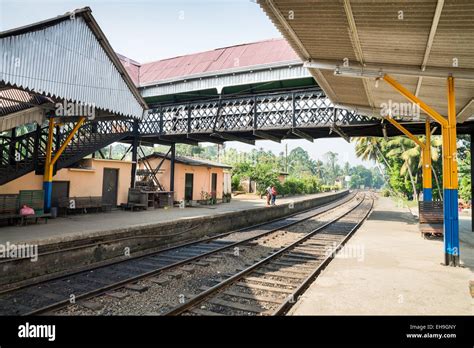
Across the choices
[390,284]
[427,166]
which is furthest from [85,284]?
[427,166]

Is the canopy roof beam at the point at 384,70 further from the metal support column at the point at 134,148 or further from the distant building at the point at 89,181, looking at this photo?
the metal support column at the point at 134,148

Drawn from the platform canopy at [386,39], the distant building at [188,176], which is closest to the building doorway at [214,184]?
the distant building at [188,176]

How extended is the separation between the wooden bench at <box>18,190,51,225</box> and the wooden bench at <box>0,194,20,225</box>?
200mm

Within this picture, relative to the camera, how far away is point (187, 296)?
6.02 m

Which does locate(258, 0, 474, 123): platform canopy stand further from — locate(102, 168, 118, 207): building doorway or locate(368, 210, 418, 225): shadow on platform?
locate(102, 168, 118, 207): building doorway

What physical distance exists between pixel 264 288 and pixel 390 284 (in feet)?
8.73

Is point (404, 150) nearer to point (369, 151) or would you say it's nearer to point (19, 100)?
point (369, 151)

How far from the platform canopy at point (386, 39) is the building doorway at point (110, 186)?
41.7 ft

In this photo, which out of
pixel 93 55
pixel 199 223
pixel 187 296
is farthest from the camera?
pixel 199 223

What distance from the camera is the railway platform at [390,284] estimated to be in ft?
16.0

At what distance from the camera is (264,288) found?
6.40m
